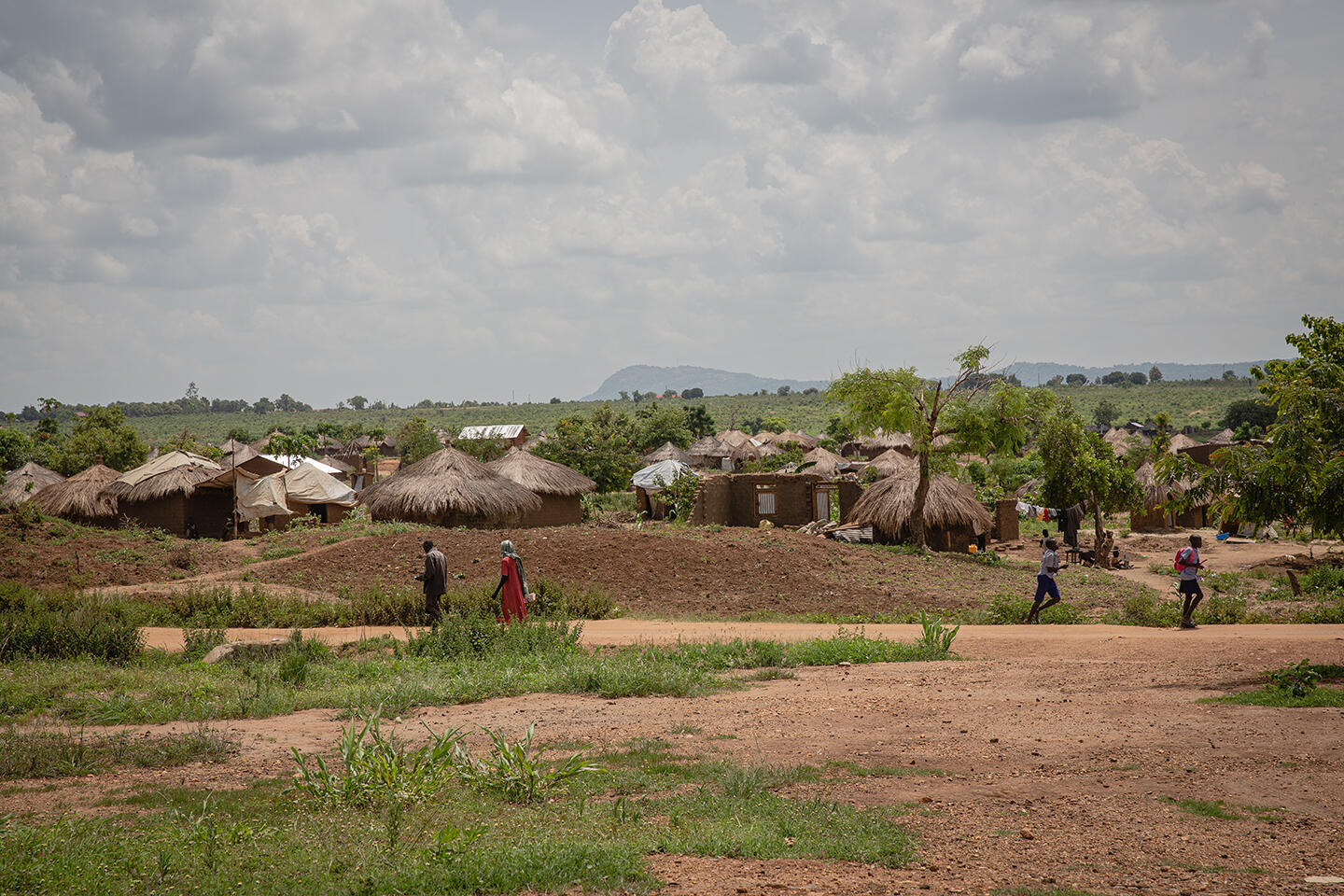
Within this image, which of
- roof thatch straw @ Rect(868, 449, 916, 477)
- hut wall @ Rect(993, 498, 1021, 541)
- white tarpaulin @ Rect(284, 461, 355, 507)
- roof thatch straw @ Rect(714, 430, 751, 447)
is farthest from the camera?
roof thatch straw @ Rect(714, 430, 751, 447)

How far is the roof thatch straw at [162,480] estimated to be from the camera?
30875 mm

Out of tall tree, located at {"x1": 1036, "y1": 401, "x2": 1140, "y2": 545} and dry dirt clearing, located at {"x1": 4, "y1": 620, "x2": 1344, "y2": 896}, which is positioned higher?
tall tree, located at {"x1": 1036, "y1": 401, "x2": 1140, "y2": 545}

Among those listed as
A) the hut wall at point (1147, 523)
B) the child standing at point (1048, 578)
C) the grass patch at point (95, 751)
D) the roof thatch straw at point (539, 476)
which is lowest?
the hut wall at point (1147, 523)

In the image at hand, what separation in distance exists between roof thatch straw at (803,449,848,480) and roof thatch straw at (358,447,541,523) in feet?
64.0

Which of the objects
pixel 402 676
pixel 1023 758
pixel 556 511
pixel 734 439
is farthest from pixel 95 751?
pixel 734 439

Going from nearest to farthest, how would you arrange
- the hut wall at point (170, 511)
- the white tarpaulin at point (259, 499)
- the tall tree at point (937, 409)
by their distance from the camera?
the tall tree at point (937, 409) < the hut wall at point (170, 511) < the white tarpaulin at point (259, 499)

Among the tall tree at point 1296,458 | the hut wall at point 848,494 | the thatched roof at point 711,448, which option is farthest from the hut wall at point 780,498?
the thatched roof at point 711,448

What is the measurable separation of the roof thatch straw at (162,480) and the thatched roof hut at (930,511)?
21279 millimetres

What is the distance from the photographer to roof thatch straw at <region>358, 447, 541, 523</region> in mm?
26781

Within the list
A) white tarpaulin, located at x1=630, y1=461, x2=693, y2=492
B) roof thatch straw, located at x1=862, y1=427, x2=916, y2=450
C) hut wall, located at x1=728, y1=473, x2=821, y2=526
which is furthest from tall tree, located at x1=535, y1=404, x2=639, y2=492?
roof thatch straw, located at x1=862, y1=427, x2=916, y2=450

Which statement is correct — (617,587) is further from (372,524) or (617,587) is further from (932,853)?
(932,853)

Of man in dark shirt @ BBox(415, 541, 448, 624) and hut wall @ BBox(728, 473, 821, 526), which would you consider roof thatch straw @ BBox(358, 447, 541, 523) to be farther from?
man in dark shirt @ BBox(415, 541, 448, 624)

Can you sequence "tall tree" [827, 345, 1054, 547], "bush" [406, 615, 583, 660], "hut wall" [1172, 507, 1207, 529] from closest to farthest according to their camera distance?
1. "bush" [406, 615, 583, 660]
2. "tall tree" [827, 345, 1054, 547]
3. "hut wall" [1172, 507, 1207, 529]

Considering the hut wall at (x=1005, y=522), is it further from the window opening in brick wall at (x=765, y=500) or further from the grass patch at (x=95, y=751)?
the grass patch at (x=95, y=751)
